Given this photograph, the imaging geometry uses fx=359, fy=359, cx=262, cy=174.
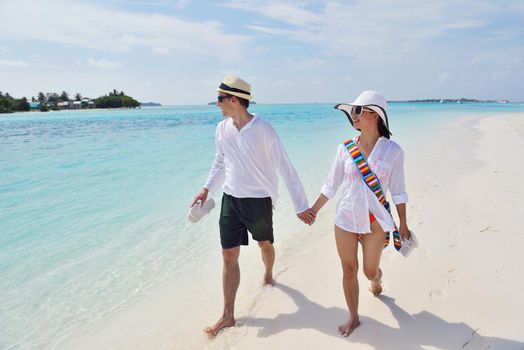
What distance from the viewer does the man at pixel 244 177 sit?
9.33 ft

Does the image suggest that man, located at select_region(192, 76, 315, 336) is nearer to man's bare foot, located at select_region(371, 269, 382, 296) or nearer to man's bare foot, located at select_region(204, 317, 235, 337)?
man's bare foot, located at select_region(204, 317, 235, 337)

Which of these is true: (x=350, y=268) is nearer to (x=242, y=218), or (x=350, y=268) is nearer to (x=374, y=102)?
(x=242, y=218)

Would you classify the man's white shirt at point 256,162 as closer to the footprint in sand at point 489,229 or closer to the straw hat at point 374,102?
the straw hat at point 374,102

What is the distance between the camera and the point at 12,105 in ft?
283

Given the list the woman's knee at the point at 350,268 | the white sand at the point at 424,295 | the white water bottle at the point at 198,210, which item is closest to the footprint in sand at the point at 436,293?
the white sand at the point at 424,295

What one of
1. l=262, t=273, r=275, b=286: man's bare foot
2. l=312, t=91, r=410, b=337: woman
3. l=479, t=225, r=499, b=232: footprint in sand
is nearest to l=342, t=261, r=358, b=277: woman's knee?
l=312, t=91, r=410, b=337: woman

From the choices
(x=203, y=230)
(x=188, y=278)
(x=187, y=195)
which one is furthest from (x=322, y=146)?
(x=188, y=278)

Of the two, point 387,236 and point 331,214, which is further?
point 331,214

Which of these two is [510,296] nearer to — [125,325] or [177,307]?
[177,307]

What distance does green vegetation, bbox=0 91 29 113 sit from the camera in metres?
81.3

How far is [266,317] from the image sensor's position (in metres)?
3.11

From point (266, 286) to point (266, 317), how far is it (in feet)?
1.69

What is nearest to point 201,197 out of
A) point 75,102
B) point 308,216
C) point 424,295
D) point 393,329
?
point 308,216

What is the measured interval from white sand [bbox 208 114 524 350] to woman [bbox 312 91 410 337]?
455 mm
